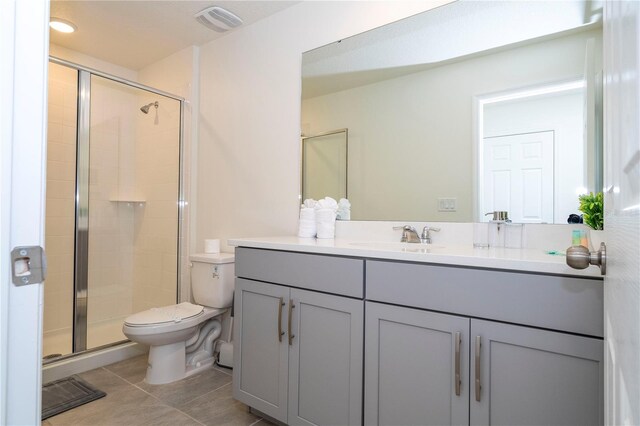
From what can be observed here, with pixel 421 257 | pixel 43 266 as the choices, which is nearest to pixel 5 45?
pixel 43 266

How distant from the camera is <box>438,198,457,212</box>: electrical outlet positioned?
1.73 m

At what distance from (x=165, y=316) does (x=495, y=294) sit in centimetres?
192

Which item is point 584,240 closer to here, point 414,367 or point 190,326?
point 414,367

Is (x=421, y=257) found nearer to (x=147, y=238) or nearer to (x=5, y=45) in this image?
(x=5, y=45)

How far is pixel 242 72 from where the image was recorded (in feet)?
8.59

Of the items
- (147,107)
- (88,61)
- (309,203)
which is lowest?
(309,203)

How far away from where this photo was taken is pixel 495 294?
111 centimetres

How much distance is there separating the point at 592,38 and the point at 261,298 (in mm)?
1828

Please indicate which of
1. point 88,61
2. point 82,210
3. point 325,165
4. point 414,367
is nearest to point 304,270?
point 414,367

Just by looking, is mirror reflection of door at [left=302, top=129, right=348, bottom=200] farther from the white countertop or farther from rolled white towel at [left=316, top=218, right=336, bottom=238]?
the white countertop

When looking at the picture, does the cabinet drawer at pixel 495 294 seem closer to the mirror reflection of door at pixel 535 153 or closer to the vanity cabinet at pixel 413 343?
the vanity cabinet at pixel 413 343

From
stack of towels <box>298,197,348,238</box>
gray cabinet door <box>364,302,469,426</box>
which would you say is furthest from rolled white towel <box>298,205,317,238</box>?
gray cabinet door <box>364,302,469,426</box>

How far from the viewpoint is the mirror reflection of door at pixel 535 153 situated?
1438mm

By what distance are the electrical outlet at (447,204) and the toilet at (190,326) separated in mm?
1463
